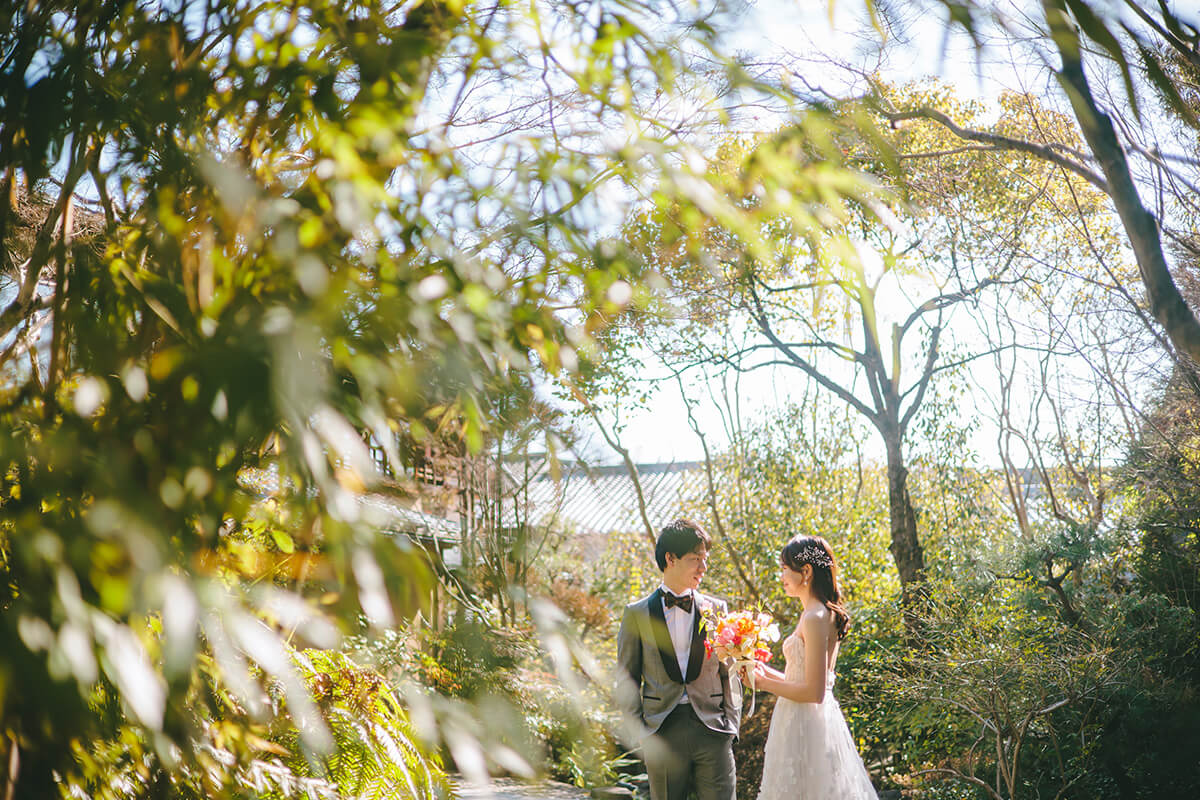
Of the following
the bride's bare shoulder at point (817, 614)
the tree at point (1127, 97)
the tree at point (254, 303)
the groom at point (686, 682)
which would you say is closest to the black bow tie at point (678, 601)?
the groom at point (686, 682)

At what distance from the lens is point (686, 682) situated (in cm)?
356

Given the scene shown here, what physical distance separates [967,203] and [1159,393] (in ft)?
6.55

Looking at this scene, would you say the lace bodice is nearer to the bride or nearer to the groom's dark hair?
the bride

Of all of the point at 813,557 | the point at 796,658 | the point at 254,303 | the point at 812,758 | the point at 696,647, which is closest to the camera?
the point at 254,303

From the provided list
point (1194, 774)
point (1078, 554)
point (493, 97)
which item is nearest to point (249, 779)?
point (493, 97)

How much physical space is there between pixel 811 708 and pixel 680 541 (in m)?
0.97

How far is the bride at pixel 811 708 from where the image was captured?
372 cm

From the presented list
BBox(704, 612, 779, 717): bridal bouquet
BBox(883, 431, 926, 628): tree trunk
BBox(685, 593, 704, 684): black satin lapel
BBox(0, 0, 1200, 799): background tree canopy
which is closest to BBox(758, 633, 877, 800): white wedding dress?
BBox(704, 612, 779, 717): bridal bouquet

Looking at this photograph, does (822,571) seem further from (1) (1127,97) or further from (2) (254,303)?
(2) (254,303)

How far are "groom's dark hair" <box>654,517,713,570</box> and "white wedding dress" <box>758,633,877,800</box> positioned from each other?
649mm

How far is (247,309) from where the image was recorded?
0.58 meters

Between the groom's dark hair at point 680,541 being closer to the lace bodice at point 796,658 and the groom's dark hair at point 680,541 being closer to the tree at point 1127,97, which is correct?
the lace bodice at point 796,658

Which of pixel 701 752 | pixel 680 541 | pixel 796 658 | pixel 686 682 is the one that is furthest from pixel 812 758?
pixel 680 541

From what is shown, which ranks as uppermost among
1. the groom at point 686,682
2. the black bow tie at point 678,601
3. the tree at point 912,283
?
the tree at point 912,283
